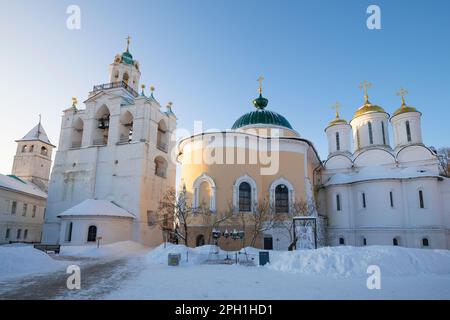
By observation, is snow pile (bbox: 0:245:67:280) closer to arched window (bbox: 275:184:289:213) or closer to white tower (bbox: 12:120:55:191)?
arched window (bbox: 275:184:289:213)

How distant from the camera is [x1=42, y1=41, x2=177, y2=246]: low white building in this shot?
1064 inches

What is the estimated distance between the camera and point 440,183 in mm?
25484

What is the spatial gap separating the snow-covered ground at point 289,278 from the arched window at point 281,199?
933 centimetres

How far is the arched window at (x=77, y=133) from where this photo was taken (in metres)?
35.1

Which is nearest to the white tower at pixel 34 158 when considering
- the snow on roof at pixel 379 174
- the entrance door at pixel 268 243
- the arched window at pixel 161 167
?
the arched window at pixel 161 167

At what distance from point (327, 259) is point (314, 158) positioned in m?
19.3

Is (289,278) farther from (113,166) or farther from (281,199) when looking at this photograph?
(113,166)

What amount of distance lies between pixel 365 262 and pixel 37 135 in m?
50.7

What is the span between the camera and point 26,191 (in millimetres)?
34875

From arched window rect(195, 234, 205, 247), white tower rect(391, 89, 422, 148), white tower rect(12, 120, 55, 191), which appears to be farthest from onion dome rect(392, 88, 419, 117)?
white tower rect(12, 120, 55, 191)

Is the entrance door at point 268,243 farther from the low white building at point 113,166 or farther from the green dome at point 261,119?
the low white building at point 113,166

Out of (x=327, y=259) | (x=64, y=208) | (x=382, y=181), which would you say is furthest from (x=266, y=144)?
(x=64, y=208)

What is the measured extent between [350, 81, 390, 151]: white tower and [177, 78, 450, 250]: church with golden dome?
8.25 feet
